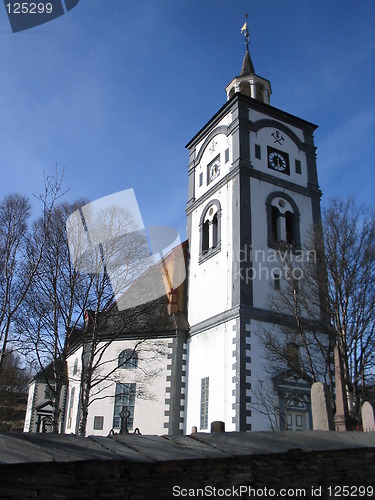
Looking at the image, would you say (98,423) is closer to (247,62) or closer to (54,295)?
(54,295)

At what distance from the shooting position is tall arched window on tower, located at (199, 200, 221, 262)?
24.4 metres

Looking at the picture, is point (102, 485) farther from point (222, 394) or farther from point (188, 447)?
point (222, 394)

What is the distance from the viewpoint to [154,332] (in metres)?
23.8

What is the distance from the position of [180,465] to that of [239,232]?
17336mm

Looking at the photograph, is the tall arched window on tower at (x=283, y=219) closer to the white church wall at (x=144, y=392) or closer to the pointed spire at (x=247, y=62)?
the white church wall at (x=144, y=392)

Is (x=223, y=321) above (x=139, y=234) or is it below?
below

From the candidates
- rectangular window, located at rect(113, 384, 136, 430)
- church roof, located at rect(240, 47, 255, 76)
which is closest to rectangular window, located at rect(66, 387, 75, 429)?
rectangular window, located at rect(113, 384, 136, 430)

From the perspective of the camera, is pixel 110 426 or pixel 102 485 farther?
pixel 110 426

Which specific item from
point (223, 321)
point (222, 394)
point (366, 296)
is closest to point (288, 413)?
point (222, 394)

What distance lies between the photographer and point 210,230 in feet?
83.4

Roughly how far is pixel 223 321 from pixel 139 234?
577cm


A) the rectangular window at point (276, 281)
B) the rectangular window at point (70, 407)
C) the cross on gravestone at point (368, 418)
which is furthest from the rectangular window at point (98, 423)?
the cross on gravestone at point (368, 418)

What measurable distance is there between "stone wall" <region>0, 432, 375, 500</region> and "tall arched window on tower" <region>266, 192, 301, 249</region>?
1689 cm

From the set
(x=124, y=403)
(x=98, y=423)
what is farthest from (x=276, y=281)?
(x=98, y=423)
